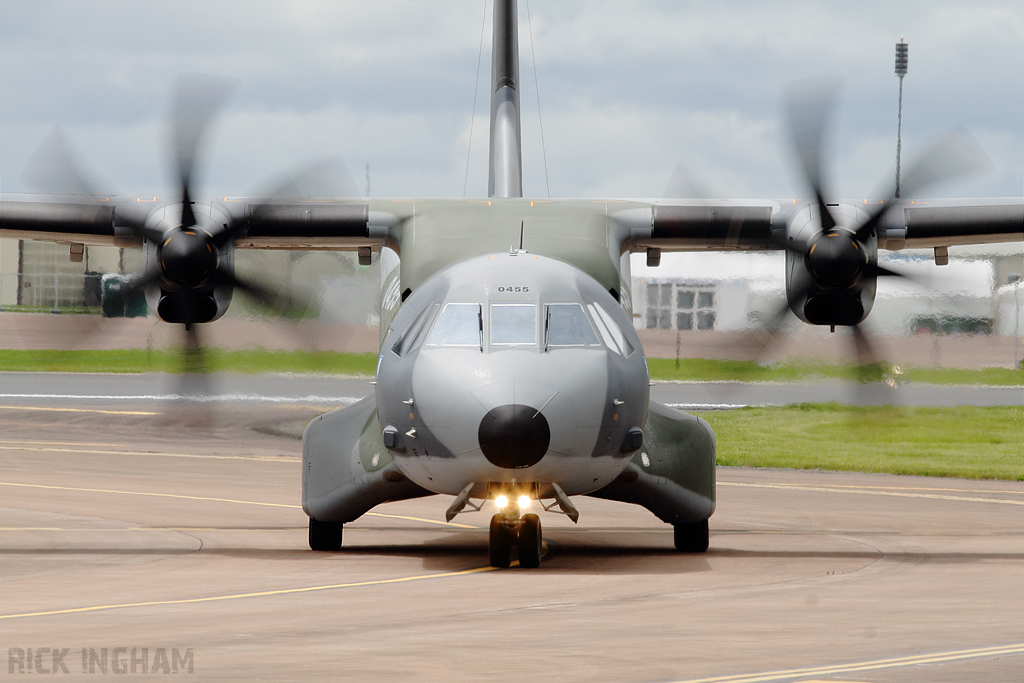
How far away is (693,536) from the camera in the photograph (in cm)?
1461

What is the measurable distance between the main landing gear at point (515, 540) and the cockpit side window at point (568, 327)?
1.74m

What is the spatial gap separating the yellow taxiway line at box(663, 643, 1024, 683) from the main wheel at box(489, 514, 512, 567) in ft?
16.2

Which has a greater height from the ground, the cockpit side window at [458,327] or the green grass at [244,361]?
the green grass at [244,361]

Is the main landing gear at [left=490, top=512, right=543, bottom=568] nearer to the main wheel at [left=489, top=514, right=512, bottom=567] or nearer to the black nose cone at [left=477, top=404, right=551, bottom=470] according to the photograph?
the main wheel at [left=489, top=514, right=512, bottom=567]

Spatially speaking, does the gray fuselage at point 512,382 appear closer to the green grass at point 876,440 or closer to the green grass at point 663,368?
the green grass at point 663,368

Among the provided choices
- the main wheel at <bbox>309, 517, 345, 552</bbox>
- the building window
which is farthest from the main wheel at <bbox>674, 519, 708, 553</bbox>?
the building window

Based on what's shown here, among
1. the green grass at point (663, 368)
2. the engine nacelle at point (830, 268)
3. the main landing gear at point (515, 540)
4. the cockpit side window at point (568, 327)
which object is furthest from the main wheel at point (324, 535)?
the green grass at point (663, 368)

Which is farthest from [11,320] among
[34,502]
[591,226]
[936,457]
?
[591,226]

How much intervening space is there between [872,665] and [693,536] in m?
6.43

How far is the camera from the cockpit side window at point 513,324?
1210 cm

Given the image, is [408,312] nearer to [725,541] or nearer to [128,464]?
[725,541]

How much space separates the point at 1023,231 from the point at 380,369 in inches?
315

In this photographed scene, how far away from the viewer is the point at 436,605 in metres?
10.7

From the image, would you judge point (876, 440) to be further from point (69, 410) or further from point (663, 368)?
point (69, 410)
